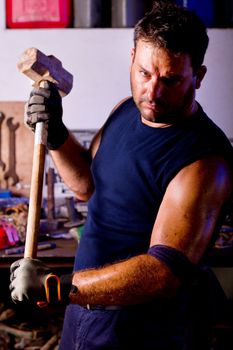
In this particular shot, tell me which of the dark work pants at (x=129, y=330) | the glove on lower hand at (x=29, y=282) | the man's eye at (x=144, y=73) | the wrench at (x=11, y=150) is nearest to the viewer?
the glove on lower hand at (x=29, y=282)

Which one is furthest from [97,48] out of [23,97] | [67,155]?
[67,155]

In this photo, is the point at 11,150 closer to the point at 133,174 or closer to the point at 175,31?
the point at 133,174

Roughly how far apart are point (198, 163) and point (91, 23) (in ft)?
5.64

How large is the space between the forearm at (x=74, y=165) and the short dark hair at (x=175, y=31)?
0.47 metres

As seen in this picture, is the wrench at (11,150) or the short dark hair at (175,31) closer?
the short dark hair at (175,31)

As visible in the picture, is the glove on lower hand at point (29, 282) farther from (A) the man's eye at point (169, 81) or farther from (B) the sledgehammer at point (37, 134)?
(A) the man's eye at point (169, 81)

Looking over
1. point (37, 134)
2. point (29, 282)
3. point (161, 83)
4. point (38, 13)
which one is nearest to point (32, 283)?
point (29, 282)

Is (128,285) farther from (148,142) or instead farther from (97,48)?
(97,48)

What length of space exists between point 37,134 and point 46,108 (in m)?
0.08

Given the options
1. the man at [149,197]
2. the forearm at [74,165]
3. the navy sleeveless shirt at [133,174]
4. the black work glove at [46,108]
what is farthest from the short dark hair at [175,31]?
the forearm at [74,165]

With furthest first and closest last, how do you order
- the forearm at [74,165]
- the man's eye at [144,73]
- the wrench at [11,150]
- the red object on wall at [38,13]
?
the wrench at [11,150] → the red object on wall at [38,13] → the forearm at [74,165] → the man's eye at [144,73]

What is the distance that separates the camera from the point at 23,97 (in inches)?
116

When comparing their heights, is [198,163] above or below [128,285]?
above

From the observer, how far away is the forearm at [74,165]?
172 cm
